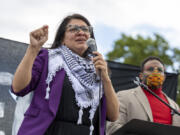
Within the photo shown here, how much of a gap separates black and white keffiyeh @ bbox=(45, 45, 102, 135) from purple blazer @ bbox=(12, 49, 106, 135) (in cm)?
4

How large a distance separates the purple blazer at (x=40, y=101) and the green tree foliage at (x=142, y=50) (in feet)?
71.3

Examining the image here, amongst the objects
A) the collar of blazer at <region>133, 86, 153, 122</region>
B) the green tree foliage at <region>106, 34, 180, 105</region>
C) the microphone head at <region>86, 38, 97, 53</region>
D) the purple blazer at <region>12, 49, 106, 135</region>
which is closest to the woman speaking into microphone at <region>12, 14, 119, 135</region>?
the purple blazer at <region>12, 49, 106, 135</region>

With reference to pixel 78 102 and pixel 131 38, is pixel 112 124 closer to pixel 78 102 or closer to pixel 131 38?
pixel 78 102

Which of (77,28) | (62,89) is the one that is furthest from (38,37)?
(77,28)

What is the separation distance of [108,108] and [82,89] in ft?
0.99

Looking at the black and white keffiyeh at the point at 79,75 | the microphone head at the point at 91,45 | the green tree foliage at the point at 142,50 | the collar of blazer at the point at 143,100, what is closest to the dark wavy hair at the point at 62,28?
the black and white keffiyeh at the point at 79,75

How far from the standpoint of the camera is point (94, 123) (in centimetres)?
222

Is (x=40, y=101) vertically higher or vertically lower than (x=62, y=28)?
lower

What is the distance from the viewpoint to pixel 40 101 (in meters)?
2.07

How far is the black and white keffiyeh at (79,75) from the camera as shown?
2138mm

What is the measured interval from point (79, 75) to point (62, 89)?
0.68 ft

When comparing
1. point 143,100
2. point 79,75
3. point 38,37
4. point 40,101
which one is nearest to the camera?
point 38,37

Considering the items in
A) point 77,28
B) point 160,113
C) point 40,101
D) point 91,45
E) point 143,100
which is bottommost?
point 160,113

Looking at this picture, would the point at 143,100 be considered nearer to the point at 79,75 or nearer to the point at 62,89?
the point at 79,75
